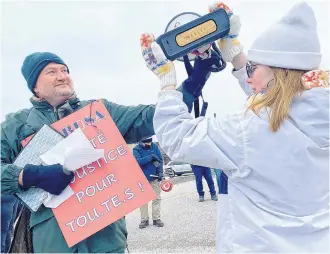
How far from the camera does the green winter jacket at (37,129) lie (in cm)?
221

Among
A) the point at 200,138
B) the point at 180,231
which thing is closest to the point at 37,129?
the point at 200,138

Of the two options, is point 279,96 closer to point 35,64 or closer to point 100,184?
point 100,184

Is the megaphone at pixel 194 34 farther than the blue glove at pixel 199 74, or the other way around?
the blue glove at pixel 199 74

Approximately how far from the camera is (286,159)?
1744 mm

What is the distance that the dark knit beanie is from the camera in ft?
8.12

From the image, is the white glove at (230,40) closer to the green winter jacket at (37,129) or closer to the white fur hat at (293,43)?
the white fur hat at (293,43)

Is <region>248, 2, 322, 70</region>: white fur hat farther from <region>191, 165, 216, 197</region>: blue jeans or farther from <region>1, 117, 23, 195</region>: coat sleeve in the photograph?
<region>191, 165, 216, 197</region>: blue jeans

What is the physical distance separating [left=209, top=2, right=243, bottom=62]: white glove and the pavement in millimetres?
3185

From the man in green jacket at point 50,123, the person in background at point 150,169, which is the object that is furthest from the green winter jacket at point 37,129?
the person in background at point 150,169

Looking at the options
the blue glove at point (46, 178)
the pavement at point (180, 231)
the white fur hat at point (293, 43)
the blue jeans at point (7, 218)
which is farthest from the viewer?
the pavement at point (180, 231)

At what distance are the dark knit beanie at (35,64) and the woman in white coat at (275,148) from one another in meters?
0.92

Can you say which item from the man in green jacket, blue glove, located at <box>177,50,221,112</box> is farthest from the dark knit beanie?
blue glove, located at <box>177,50,221,112</box>

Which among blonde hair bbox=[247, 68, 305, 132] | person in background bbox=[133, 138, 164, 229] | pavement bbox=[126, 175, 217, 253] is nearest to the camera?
blonde hair bbox=[247, 68, 305, 132]

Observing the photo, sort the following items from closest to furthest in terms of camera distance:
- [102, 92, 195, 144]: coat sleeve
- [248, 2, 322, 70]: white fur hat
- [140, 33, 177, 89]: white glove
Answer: [248, 2, 322, 70]: white fur hat < [140, 33, 177, 89]: white glove < [102, 92, 195, 144]: coat sleeve
